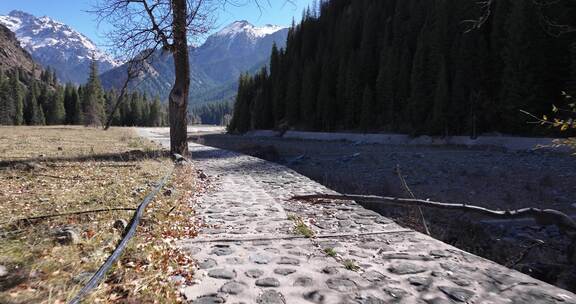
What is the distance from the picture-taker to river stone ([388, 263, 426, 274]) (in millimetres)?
3868

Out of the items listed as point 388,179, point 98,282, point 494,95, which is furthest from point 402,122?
point 98,282

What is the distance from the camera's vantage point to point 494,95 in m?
39.3

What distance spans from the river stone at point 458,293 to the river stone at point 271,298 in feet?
5.26

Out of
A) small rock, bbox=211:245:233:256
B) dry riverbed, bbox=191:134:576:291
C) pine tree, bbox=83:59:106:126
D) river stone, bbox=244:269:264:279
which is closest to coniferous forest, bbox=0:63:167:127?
pine tree, bbox=83:59:106:126

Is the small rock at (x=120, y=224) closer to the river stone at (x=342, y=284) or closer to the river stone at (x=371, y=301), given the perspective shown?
the river stone at (x=342, y=284)

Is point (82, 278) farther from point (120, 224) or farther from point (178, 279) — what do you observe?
point (120, 224)

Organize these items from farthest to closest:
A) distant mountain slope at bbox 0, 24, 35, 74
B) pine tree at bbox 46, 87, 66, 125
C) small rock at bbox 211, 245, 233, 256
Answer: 1. distant mountain slope at bbox 0, 24, 35, 74
2. pine tree at bbox 46, 87, 66, 125
3. small rock at bbox 211, 245, 233, 256

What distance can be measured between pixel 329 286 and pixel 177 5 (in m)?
12.0

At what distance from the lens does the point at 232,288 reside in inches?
133

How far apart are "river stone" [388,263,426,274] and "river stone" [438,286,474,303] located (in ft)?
1.33

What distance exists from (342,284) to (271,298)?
0.77 metres

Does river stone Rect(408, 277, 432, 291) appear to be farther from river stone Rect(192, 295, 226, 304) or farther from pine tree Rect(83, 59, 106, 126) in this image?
pine tree Rect(83, 59, 106, 126)

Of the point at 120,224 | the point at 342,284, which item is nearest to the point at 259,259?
the point at 342,284

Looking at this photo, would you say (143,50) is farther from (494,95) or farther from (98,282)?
(494,95)
